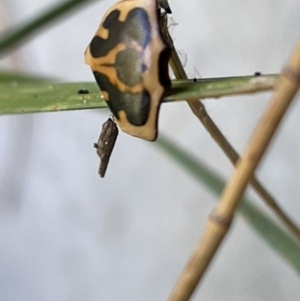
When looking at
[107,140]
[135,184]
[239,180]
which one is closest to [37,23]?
[107,140]

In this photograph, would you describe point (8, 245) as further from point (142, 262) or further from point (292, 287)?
point (292, 287)

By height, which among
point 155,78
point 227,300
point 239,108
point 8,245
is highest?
point 155,78

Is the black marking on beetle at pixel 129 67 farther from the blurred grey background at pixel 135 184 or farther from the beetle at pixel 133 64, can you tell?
the blurred grey background at pixel 135 184

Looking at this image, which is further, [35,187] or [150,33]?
[35,187]

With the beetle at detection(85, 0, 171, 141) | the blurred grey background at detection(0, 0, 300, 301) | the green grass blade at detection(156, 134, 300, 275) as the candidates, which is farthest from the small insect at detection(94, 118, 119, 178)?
the blurred grey background at detection(0, 0, 300, 301)

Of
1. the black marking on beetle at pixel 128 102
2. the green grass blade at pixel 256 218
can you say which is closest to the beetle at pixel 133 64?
the black marking on beetle at pixel 128 102

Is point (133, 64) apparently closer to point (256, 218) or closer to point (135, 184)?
point (256, 218)

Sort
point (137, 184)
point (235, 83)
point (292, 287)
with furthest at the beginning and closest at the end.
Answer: point (137, 184)
point (292, 287)
point (235, 83)

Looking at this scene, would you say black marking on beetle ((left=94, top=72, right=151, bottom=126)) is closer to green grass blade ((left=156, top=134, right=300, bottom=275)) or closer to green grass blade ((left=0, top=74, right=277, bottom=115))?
green grass blade ((left=0, top=74, right=277, bottom=115))

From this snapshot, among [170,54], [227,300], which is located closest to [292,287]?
[227,300]
